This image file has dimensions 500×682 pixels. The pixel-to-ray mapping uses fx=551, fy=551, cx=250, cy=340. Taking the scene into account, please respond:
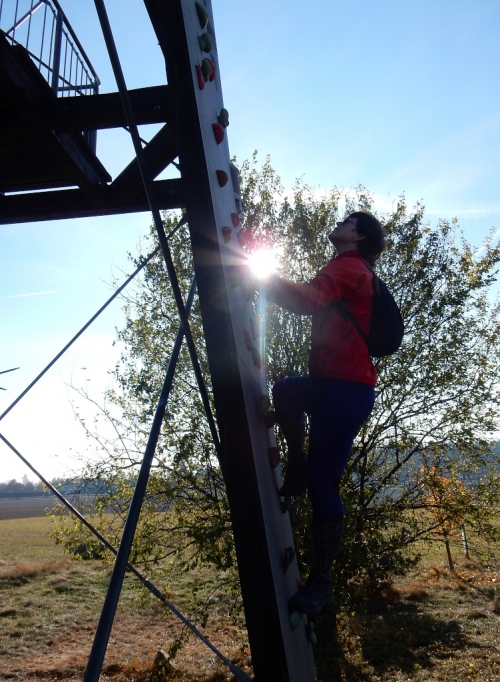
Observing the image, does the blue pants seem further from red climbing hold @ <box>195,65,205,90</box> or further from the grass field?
the grass field

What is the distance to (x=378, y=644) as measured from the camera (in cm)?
1278

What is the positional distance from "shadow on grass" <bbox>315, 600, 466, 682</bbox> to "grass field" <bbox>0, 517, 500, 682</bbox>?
22 mm

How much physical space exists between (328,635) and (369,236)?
12.0 m

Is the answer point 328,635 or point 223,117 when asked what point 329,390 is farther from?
point 328,635

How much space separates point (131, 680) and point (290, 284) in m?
13.3

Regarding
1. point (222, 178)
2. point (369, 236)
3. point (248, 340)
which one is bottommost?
point (248, 340)

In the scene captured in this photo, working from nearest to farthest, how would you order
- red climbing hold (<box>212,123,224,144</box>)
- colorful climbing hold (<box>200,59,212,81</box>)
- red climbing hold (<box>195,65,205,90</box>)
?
red climbing hold (<box>195,65,205,90</box>), colorful climbing hold (<box>200,59,212,81</box>), red climbing hold (<box>212,123,224,144</box>)

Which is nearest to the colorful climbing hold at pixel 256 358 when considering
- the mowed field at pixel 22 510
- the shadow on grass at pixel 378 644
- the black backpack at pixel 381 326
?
the black backpack at pixel 381 326

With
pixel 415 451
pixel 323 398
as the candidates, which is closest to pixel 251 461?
pixel 323 398

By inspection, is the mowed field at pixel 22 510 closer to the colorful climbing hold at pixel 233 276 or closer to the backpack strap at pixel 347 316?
the backpack strap at pixel 347 316

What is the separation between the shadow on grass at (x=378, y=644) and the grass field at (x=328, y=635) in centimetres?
2

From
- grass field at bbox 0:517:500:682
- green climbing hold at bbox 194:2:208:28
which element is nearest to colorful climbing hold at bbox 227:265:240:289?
green climbing hold at bbox 194:2:208:28

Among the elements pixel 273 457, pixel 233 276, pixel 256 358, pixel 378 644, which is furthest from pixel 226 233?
pixel 378 644

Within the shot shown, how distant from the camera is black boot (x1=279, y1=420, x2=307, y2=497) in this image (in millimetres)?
2322
